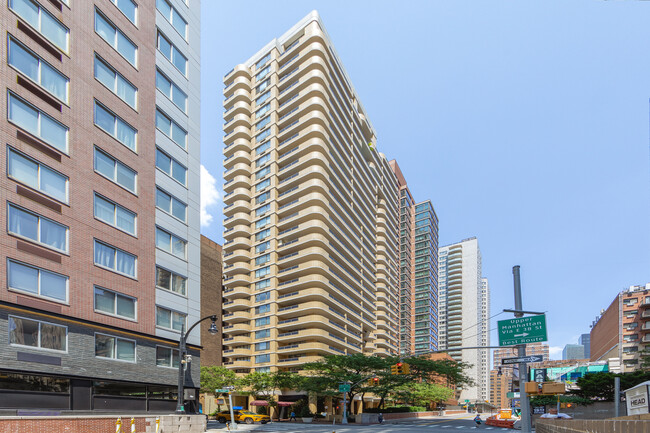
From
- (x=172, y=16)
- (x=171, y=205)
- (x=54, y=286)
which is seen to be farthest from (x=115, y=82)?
(x=54, y=286)

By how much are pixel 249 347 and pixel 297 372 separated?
45.4 ft

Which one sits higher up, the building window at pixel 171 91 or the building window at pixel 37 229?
the building window at pixel 171 91

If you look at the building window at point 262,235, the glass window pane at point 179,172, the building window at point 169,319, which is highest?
the glass window pane at point 179,172

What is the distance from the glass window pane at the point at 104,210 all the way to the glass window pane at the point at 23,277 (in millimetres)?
5422

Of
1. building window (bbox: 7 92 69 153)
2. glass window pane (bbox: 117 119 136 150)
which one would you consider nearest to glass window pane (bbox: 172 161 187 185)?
glass window pane (bbox: 117 119 136 150)

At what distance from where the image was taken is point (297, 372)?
233ft

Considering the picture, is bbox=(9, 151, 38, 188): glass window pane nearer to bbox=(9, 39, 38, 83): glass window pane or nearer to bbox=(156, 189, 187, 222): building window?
bbox=(9, 39, 38, 83): glass window pane

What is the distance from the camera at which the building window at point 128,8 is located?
1265 inches

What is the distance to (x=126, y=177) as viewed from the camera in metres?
30.9

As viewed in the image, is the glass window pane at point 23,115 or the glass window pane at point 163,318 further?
the glass window pane at point 163,318

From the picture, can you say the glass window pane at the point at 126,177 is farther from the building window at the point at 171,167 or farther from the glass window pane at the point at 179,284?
the glass window pane at the point at 179,284

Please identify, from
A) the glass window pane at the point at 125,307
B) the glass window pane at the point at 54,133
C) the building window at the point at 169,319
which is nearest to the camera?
the glass window pane at the point at 54,133

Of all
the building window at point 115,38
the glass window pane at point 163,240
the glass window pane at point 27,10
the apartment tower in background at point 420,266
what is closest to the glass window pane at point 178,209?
the glass window pane at point 163,240

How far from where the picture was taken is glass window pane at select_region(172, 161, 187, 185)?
36.2 meters
